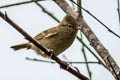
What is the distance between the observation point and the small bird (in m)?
4.65

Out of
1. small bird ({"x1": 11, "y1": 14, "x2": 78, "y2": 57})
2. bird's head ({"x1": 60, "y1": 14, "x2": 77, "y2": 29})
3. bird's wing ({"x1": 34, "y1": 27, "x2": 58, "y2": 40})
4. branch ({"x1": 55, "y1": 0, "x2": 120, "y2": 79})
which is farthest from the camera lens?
bird's wing ({"x1": 34, "y1": 27, "x2": 58, "y2": 40})

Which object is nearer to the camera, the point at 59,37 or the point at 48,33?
the point at 59,37

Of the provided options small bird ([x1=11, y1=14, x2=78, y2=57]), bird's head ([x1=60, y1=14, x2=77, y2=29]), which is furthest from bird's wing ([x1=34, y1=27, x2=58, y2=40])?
bird's head ([x1=60, y1=14, x2=77, y2=29])

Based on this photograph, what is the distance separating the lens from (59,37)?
4.82 meters

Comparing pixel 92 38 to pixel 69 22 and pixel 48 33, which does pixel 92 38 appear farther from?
pixel 48 33

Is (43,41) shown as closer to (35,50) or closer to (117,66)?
(35,50)

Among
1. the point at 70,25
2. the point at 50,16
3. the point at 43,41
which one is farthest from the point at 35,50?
the point at 50,16

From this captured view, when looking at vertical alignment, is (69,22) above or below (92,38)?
above

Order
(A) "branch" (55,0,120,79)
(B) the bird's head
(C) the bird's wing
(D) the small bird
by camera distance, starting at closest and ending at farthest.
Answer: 1. (A) "branch" (55,0,120,79)
2. (D) the small bird
3. (B) the bird's head
4. (C) the bird's wing

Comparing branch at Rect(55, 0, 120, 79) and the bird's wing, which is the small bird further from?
branch at Rect(55, 0, 120, 79)

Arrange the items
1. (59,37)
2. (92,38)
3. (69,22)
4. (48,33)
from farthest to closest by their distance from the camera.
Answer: (48,33) → (69,22) → (59,37) → (92,38)

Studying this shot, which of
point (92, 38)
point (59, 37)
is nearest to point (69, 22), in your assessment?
point (59, 37)

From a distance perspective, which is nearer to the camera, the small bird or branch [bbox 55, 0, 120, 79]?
branch [bbox 55, 0, 120, 79]

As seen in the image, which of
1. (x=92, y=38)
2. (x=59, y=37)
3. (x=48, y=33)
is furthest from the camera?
(x=48, y=33)
